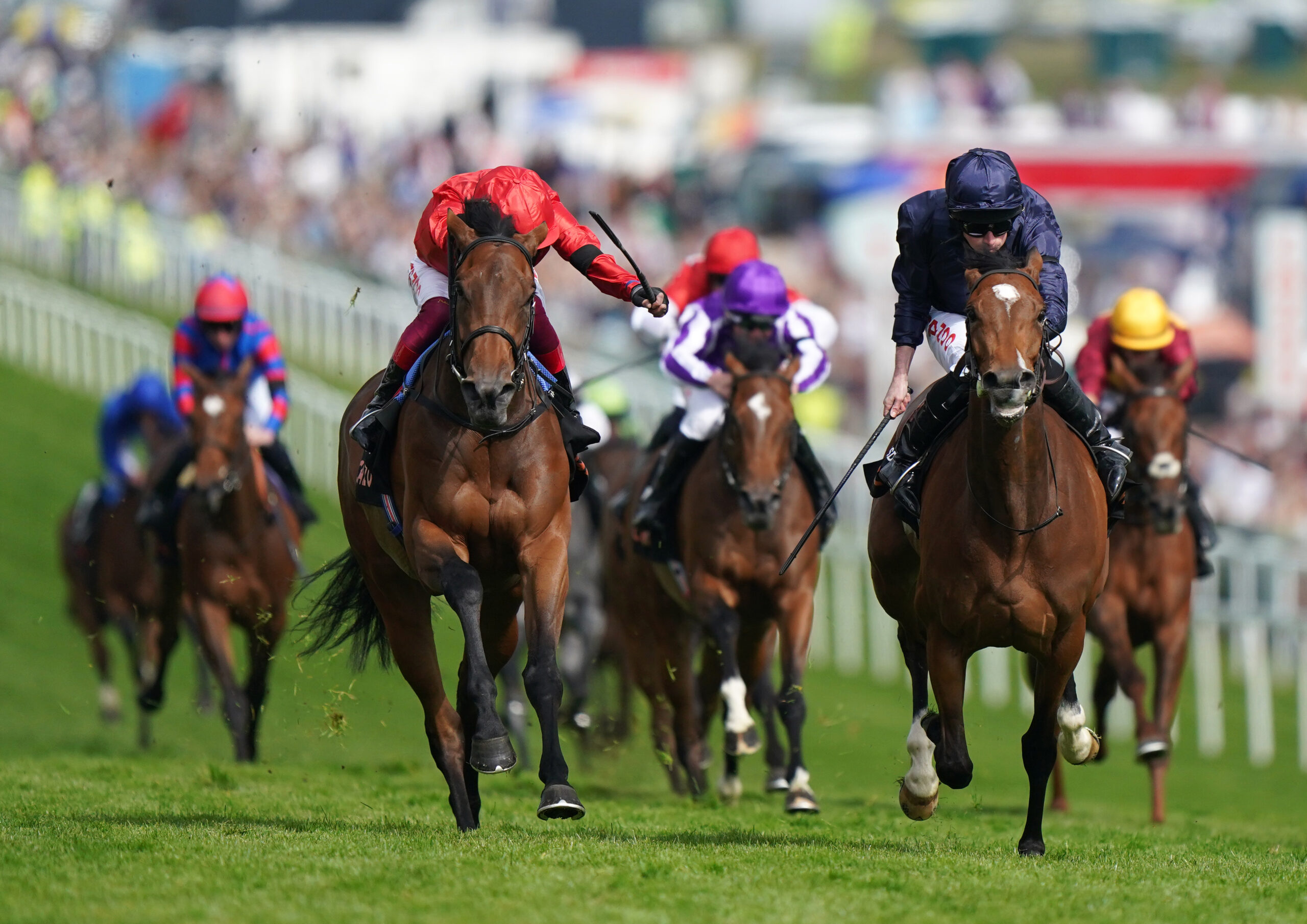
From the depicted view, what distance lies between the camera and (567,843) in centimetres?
679

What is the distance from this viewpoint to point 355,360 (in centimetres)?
2206

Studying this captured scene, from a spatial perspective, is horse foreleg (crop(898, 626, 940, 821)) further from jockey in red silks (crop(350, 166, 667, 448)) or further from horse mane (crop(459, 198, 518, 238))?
horse mane (crop(459, 198, 518, 238))

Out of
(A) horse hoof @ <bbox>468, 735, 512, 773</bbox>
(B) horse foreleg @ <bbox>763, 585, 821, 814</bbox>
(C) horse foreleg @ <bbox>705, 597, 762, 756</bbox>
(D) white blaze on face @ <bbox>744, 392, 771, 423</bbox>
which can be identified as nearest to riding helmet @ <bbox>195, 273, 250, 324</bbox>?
(D) white blaze on face @ <bbox>744, 392, 771, 423</bbox>

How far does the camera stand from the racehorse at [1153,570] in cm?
993

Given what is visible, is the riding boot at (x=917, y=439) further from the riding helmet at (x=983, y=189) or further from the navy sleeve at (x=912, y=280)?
the riding helmet at (x=983, y=189)

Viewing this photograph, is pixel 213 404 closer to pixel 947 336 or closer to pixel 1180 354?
pixel 947 336

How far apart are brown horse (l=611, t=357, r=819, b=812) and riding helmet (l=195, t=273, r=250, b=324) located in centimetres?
267

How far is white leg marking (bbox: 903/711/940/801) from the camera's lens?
7.00 meters

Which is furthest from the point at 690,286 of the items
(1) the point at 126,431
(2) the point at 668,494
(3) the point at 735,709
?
(1) the point at 126,431

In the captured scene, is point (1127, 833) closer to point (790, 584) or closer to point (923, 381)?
point (790, 584)

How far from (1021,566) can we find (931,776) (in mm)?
860

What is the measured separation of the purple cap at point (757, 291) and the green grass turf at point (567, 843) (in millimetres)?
2366

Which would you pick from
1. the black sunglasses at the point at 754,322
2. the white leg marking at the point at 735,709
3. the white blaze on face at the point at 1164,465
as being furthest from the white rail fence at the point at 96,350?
the white blaze on face at the point at 1164,465

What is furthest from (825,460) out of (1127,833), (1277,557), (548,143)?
(548,143)
